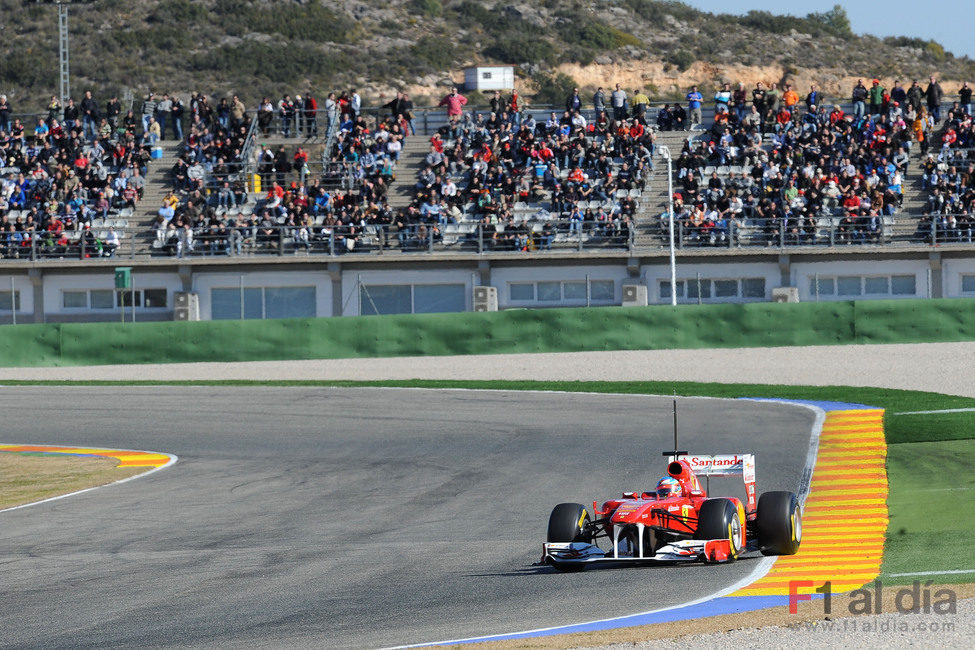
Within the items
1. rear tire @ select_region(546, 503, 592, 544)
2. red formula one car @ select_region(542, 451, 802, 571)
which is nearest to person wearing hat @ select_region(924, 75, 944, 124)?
red formula one car @ select_region(542, 451, 802, 571)

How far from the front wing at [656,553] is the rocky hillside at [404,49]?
79.7 m

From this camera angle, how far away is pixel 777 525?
12023 mm

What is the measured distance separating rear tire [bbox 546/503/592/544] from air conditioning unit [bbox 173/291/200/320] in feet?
117

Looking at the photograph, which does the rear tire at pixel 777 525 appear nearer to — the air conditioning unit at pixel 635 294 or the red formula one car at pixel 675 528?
the red formula one car at pixel 675 528

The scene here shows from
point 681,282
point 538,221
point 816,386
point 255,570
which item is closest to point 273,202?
point 538,221

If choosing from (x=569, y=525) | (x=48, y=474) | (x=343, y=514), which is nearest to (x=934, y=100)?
(x=48, y=474)

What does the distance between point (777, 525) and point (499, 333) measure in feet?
85.4

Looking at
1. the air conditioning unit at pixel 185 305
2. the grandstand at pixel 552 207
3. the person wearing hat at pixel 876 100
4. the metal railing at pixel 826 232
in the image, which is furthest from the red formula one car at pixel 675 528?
the person wearing hat at pixel 876 100

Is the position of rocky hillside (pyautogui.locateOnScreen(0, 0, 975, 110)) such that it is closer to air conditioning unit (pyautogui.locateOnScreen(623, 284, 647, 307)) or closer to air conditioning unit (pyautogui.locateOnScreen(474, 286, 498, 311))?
air conditioning unit (pyautogui.locateOnScreen(474, 286, 498, 311))

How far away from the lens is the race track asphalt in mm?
10172

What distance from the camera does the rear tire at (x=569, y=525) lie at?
38.7 ft

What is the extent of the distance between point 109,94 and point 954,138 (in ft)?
192

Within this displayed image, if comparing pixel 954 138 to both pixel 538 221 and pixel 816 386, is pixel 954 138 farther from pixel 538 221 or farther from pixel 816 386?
pixel 816 386

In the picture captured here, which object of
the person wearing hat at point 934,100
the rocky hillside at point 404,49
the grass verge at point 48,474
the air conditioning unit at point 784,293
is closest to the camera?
the grass verge at point 48,474
